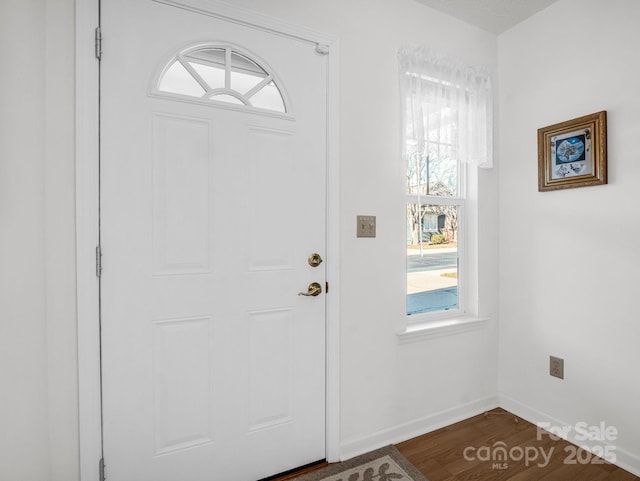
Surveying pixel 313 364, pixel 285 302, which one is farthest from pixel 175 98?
pixel 313 364

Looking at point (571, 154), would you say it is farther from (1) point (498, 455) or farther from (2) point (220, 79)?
(2) point (220, 79)

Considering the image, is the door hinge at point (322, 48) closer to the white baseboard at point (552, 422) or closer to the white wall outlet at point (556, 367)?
the white wall outlet at point (556, 367)

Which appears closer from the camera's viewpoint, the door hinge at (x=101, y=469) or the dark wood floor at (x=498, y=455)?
the door hinge at (x=101, y=469)

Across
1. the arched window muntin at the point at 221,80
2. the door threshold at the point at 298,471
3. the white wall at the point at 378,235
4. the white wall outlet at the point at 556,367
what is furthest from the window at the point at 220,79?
the white wall outlet at the point at 556,367

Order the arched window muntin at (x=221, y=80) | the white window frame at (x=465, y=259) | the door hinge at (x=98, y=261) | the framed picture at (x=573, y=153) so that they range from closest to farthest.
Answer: the door hinge at (x=98, y=261)
the arched window muntin at (x=221, y=80)
the framed picture at (x=573, y=153)
the white window frame at (x=465, y=259)

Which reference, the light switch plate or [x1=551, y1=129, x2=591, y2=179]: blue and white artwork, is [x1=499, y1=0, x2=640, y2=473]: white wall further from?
the light switch plate

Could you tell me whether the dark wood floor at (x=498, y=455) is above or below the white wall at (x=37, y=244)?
below

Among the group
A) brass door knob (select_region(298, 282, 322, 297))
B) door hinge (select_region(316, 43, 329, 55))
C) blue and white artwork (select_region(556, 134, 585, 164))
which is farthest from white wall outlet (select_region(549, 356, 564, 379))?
door hinge (select_region(316, 43, 329, 55))

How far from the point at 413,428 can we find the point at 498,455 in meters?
0.46

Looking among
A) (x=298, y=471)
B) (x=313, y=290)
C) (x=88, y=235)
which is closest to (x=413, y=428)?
(x=298, y=471)

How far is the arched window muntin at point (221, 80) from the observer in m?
1.43

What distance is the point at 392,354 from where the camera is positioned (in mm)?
1952

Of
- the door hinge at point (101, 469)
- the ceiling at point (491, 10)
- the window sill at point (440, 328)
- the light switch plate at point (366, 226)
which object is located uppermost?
the ceiling at point (491, 10)

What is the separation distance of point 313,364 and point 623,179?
1.88m
